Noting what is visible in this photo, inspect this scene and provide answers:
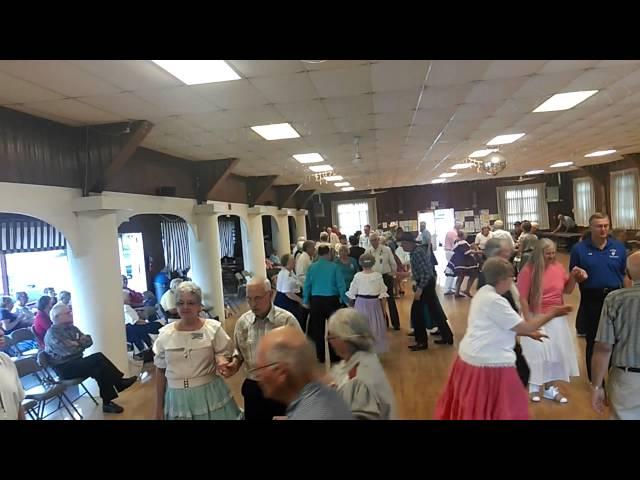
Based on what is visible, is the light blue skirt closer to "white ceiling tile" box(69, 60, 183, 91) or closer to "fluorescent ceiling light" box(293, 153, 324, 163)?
"white ceiling tile" box(69, 60, 183, 91)

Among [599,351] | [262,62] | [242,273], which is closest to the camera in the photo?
[599,351]

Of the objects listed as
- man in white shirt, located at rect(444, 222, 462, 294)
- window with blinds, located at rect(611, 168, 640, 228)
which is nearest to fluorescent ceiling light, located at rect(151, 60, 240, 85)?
man in white shirt, located at rect(444, 222, 462, 294)

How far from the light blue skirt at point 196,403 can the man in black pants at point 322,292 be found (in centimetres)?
238

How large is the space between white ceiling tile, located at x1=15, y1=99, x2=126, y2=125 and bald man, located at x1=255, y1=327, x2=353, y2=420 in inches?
125

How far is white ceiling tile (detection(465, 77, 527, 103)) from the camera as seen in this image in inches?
157

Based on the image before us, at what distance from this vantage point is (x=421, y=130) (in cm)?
600

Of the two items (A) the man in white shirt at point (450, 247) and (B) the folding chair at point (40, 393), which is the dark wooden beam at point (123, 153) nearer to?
(B) the folding chair at point (40, 393)

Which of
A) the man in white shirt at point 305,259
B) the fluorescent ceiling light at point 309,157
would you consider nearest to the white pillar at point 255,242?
the fluorescent ceiling light at point 309,157

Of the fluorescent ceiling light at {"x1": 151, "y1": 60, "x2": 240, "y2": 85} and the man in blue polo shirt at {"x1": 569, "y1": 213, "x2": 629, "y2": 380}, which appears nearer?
the fluorescent ceiling light at {"x1": 151, "y1": 60, "x2": 240, "y2": 85}

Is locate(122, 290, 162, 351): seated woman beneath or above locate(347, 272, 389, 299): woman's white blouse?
beneath

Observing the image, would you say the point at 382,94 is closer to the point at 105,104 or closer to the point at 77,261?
the point at 105,104
